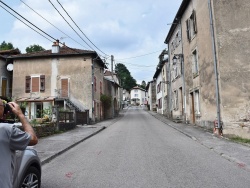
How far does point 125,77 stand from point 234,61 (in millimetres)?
95706

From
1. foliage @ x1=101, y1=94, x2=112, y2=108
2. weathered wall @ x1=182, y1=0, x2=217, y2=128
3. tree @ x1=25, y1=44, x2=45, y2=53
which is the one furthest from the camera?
tree @ x1=25, y1=44, x2=45, y2=53

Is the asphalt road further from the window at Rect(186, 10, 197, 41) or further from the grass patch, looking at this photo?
the window at Rect(186, 10, 197, 41)

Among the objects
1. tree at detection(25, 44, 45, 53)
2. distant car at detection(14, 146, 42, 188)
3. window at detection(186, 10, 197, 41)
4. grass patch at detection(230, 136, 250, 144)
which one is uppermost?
tree at detection(25, 44, 45, 53)

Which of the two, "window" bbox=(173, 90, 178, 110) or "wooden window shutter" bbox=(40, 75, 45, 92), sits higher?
"wooden window shutter" bbox=(40, 75, 45, 92)

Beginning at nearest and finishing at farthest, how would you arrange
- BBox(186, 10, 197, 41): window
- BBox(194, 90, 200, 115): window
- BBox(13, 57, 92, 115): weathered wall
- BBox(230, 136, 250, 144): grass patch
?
BBox(230, 136, 250, 144): grass patch
BBox(186, 10, 197, 41): window
BBox(194, 90, 200, 115): window
BBox(13, 57, 92, 115): weathered wall

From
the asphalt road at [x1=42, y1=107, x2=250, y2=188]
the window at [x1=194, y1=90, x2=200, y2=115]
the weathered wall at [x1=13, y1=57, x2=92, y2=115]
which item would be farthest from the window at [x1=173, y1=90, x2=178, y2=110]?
the asphalt road at [x1=42, y1=107, x2=250, y2=188]

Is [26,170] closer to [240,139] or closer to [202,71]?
[240,139]

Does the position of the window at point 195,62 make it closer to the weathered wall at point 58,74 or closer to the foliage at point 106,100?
the weathered wall at point 58,74

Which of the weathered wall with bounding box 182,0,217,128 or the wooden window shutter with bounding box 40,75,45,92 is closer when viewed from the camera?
the weathered wall with bounding box 182,0,217,128

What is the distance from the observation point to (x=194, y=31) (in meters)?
17.6

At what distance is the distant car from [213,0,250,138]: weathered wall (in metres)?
11.0

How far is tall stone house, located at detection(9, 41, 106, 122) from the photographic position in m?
26.5

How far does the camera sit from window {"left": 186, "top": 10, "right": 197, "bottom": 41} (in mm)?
17298

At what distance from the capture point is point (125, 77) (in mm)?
108438
